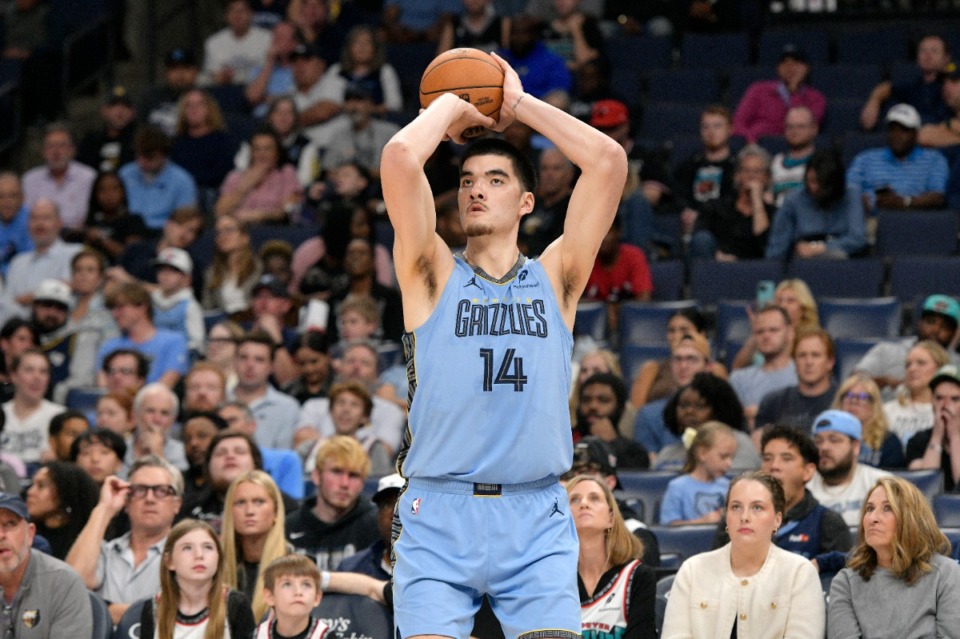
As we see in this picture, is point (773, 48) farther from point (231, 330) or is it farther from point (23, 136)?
point (23, 136)

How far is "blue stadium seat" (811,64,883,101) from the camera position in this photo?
12664mm

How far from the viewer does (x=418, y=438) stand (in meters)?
4.36

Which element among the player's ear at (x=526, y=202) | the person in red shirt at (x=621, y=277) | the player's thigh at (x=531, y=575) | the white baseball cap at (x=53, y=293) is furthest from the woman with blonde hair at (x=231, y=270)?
the player's thigh at (x=531, y=575)

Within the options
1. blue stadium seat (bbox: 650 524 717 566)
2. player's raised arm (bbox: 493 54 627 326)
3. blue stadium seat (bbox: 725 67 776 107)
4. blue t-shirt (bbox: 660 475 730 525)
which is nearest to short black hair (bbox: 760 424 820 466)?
blue stadium seat (bbox: 650 524 717 566)

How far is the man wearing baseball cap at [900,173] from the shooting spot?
36.3 ft

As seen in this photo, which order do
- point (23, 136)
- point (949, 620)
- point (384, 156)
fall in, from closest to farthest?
point (384, 156) < point (949, 620) < point (23, 136)

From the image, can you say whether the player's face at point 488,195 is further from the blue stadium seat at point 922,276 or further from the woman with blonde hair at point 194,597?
the blue stadium seat at point 922,276

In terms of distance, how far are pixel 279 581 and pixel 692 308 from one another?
4431 millimetres

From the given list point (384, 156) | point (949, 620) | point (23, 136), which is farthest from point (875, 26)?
point (384, 156)

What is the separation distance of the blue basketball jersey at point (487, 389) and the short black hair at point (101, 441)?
169 inches

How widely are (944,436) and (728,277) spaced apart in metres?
2.98

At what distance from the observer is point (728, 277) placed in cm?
1080

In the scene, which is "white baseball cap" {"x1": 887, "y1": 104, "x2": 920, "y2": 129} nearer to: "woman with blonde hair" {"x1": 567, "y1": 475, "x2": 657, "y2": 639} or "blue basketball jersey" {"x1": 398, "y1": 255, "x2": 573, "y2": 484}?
"woman with blonde hair" {"x1": 567, "y1": 475, "x2": 657, "y2": 639}

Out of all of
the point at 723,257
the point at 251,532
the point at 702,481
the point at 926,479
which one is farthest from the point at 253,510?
the point at 723,257
